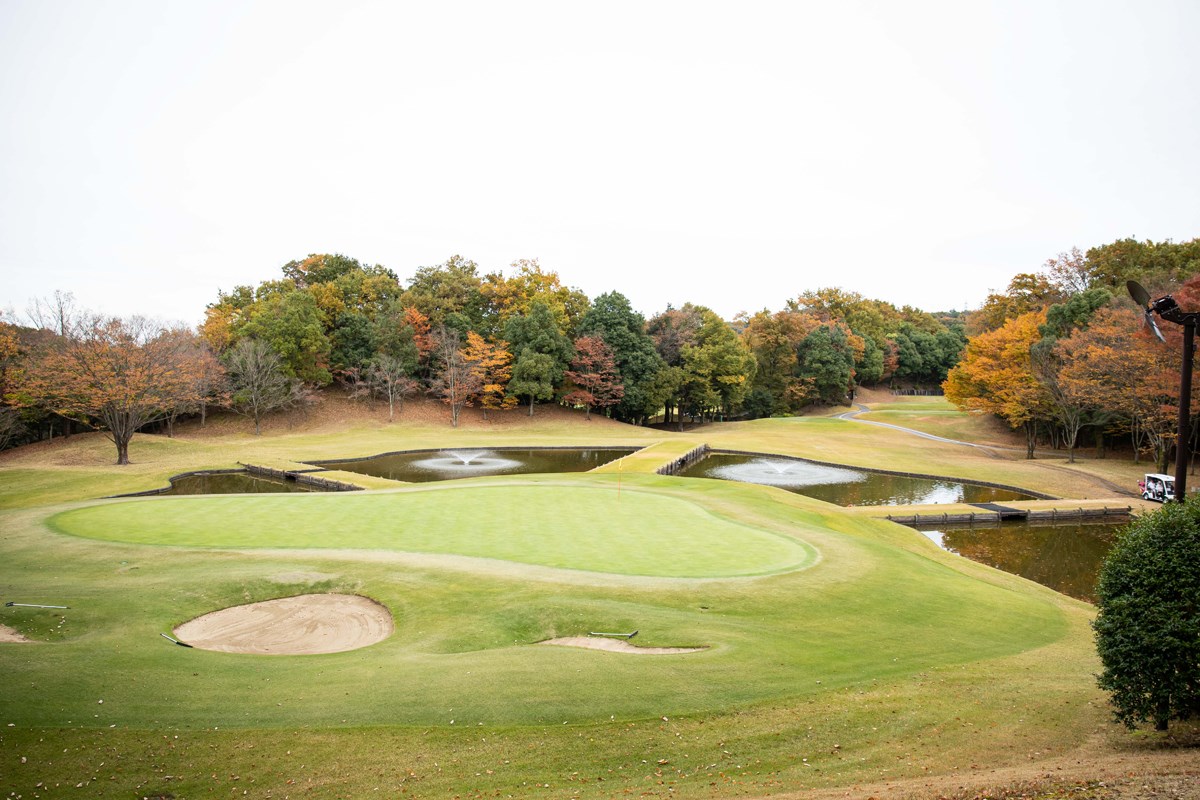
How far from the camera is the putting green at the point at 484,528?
617 inches

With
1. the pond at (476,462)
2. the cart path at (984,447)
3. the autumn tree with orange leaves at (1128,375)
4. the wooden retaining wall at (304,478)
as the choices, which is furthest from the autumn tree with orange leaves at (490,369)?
the autumn tree with orange leaves at (1128,375)

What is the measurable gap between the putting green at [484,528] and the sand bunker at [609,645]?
3.64 meters

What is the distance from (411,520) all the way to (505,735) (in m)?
12.9

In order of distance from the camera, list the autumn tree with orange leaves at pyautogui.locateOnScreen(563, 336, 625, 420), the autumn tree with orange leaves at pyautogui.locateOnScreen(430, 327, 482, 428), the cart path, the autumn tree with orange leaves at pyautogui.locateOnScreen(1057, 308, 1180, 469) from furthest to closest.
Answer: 1. the autumn tree with orange leaves at pyautogui.locateOnScreen(563, 336, 625, 420)
2. the autumn tree with orange leaves at pyautogui.locateOnScreen(430, 327, 482, 428)
3. the autumn tree with orange leaves at pyautogui.locateOnScreen(1057, 308, 1180, 469)
4. the cart path

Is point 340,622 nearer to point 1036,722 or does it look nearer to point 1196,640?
point 1036,722

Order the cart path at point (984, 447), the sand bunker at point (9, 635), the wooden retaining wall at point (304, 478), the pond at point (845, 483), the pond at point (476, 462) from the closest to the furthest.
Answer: the sand bunker at point (9, 635), the wooden retaining wall at point (304, 478), the pond at point (845, 483), the cart path at point (984, 447), the pond at point (476, 462)

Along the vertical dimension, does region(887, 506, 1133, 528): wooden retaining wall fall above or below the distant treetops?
below

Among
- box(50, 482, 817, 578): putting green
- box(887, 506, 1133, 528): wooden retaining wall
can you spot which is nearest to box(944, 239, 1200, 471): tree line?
box(887, 506, 1133, 528): wooden retaining wall

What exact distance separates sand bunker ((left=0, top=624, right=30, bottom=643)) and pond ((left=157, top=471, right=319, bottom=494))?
1989 cm

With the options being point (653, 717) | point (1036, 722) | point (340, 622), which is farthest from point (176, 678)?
point (1036, 722)

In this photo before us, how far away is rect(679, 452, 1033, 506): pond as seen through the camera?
31.2 meters

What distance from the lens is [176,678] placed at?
7.97 meters

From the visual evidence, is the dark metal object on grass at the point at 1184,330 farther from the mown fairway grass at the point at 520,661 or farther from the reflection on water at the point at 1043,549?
the reflection on water at the point at 1043,549

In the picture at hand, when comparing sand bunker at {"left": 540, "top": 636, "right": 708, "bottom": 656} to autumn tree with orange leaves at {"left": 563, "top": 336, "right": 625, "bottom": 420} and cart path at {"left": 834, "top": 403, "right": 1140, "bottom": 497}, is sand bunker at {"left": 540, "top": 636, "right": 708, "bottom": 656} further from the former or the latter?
Result: autumn tree with orange leaves at {"left": 563, "top": 336, "right": 625, "bottom": 420}
